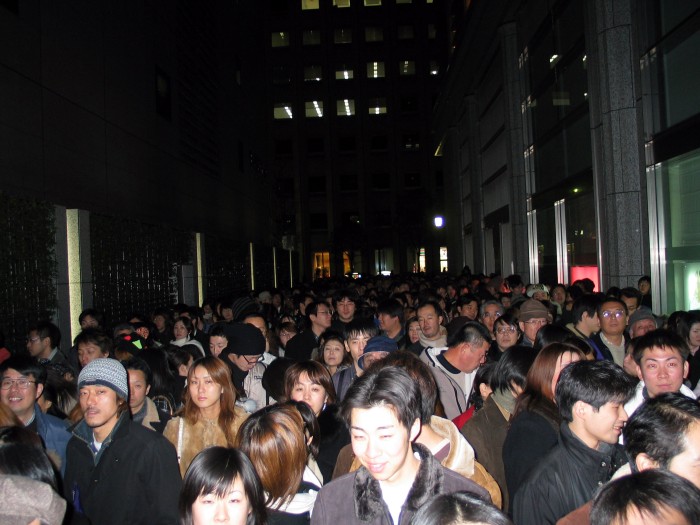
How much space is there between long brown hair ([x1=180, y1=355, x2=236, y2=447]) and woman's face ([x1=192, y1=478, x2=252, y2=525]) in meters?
1.82

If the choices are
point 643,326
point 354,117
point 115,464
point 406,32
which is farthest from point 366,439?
point 406,32

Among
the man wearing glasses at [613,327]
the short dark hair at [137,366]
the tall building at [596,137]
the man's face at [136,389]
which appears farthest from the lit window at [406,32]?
the man's face at [136,389]

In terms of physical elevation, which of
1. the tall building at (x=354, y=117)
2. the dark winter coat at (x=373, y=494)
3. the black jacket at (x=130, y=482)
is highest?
the tall building at (x=354, y=117)

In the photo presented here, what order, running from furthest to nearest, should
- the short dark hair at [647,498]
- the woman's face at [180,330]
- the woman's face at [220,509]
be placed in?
the woman's face at [180,330] → the woman's face at [220,509] → the short dark hair at [647,498]

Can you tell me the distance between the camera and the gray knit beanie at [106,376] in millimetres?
4141

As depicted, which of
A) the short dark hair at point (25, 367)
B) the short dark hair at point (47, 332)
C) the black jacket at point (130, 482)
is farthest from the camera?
the short dark hair at point (47, 332)

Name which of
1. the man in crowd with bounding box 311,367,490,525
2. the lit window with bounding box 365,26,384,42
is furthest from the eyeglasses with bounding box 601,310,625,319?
the lit window with bounding box 365,26,384,42

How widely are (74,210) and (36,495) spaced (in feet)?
36.7

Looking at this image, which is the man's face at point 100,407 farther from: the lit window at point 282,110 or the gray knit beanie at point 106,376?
the lit window at point 282,110

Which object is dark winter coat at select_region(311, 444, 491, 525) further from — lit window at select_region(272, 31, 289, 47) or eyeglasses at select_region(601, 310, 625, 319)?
lit window at select_region(272, 31, 289, 47)

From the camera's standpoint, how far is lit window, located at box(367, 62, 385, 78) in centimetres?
5378

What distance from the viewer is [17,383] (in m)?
5.02

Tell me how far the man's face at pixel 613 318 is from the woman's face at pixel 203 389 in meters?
4.64

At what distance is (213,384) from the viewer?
4.79 meters
